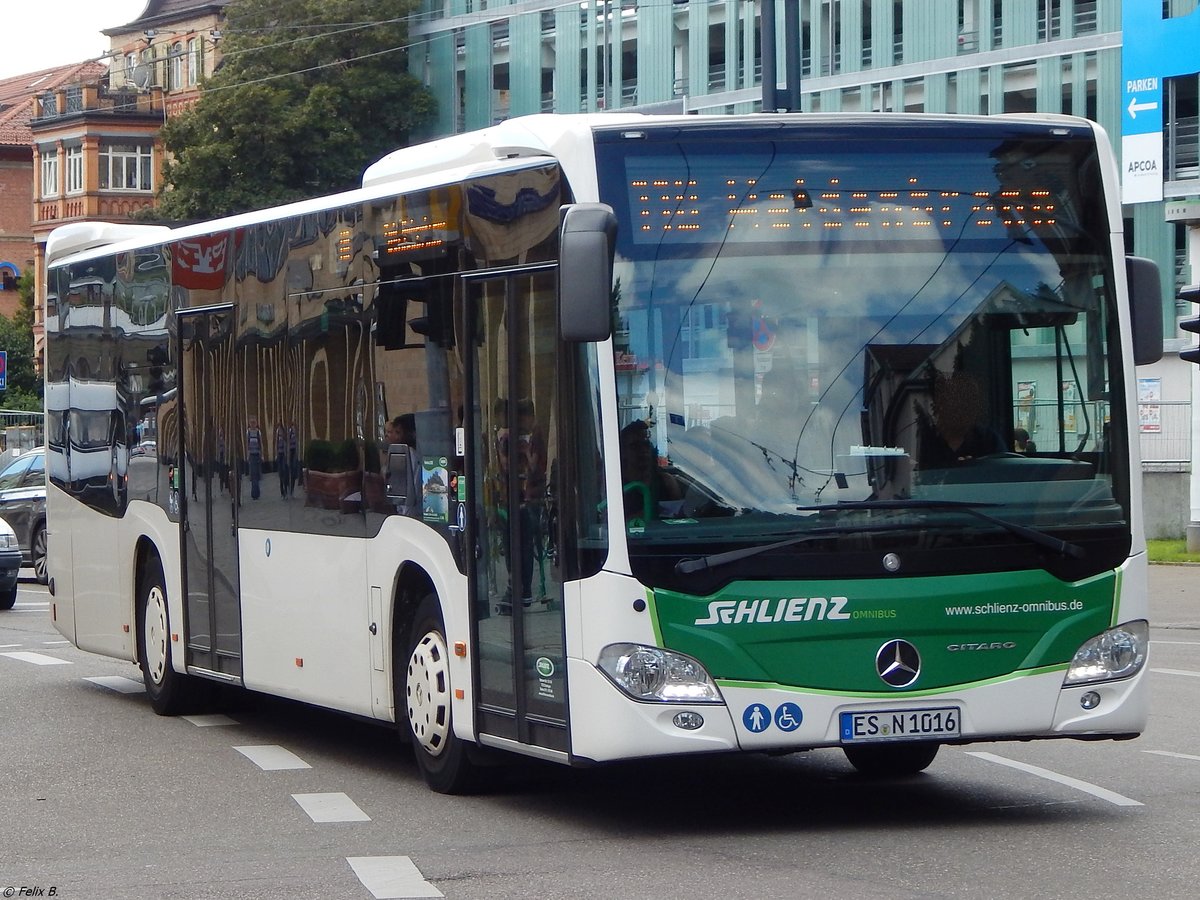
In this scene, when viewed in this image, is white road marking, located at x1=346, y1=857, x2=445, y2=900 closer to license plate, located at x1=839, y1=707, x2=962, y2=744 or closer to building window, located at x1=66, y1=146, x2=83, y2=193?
license plate, located at x1=839, y1=707, x2=962, y2=744

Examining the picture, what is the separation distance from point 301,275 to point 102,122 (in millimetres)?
78596

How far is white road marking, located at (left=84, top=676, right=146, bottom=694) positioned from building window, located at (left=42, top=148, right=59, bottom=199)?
7579cm

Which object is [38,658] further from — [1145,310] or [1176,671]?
[1145,310]

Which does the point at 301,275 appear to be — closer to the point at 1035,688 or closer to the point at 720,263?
the point at 720,263

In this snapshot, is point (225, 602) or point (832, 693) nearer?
point (832, 693)

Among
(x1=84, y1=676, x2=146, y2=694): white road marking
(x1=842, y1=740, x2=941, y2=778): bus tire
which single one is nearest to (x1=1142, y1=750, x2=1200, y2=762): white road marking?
(x1=842, y1=740, x2=941, y2=778): bus tire

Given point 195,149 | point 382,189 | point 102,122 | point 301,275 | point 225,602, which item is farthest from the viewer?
point 102,122

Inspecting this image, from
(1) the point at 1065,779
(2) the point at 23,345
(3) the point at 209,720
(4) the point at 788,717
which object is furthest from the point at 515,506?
(2) the point at 23,345

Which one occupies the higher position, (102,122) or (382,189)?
(102,122)

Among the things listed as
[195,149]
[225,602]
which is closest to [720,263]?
[225,602]

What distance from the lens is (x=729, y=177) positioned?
30.1ft

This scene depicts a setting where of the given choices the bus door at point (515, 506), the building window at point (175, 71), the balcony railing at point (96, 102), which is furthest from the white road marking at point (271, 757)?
the balcony railing at point (96, 102)

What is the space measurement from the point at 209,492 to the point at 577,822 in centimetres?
471

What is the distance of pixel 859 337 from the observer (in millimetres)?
9086
